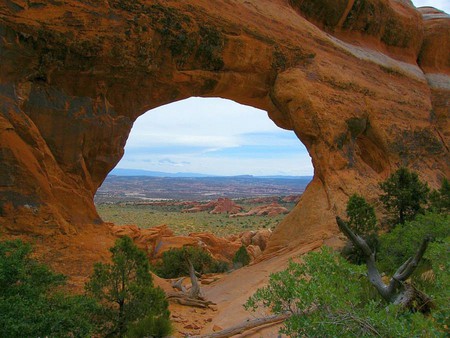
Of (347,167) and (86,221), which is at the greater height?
(347,167)

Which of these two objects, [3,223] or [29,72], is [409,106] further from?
[3,223]

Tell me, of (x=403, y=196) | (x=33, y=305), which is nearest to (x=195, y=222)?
(x=403, y=196)

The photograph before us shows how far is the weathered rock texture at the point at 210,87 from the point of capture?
9250mm

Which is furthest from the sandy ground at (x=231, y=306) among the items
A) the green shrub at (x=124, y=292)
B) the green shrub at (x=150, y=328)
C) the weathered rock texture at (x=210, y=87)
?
the weathered rock texture at (x=210, y=87)

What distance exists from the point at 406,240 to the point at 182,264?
963 centimetres

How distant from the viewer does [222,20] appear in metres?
13.1

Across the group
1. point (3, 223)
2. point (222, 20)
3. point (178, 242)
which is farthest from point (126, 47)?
point (178, 242)

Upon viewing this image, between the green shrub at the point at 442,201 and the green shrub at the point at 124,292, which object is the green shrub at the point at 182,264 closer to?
the green shrub at the point at 124,292

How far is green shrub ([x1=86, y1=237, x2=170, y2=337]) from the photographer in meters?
6.77

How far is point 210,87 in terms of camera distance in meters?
14.0

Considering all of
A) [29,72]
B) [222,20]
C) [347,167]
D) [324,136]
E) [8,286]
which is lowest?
[8,286]

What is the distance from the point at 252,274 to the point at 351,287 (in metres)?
7.28

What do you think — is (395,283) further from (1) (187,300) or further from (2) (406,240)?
(1) (187,300)

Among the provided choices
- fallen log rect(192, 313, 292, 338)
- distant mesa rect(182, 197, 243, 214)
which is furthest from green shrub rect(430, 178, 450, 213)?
distant mesa rect(182, 197, 243, 214)
